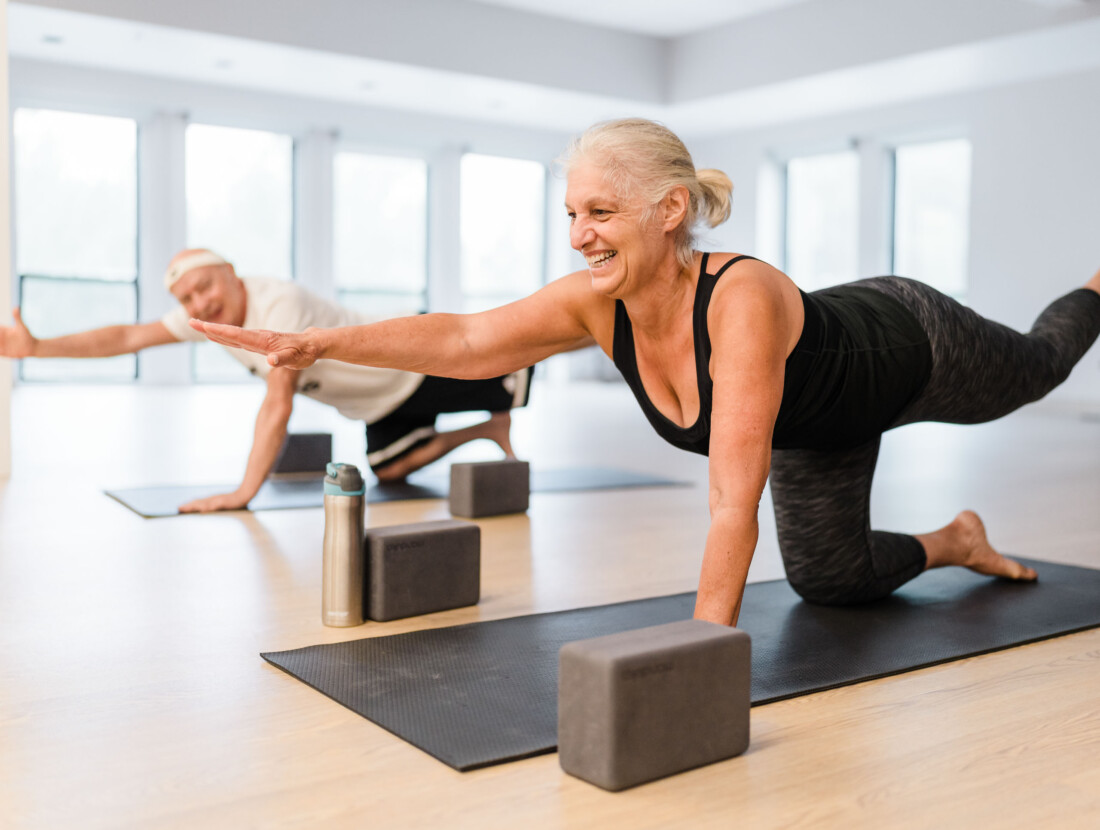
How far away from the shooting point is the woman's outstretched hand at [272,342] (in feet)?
4.87

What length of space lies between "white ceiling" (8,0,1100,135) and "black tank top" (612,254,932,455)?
5707mm

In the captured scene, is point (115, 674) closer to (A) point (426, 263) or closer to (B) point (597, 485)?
(B) point (597, 485)

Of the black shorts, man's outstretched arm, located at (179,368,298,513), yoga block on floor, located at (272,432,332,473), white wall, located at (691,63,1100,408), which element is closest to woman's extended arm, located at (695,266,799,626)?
man's outstretched arm, located at (179,368,298,513)

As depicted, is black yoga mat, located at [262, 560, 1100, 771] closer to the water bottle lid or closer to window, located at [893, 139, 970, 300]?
the water bottle lid

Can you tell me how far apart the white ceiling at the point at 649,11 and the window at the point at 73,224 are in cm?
329

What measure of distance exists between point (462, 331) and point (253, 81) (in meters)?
7.81

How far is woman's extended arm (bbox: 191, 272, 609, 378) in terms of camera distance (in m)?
1.65

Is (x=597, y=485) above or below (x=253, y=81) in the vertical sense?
below

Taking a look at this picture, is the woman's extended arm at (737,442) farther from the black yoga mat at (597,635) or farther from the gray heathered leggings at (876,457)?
the gray heathered leggings at (876,457)

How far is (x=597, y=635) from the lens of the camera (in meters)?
1.85

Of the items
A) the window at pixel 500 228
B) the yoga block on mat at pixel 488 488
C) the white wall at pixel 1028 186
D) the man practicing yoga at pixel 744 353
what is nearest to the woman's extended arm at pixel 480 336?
the man practicing yoga at pixel 744 353

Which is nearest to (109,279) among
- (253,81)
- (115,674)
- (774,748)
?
(253,81)

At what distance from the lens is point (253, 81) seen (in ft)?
28.8

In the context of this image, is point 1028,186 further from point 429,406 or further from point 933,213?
→ point 429,406
